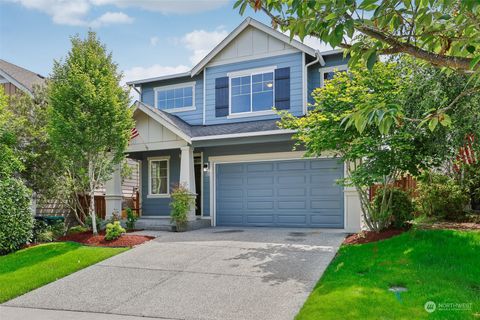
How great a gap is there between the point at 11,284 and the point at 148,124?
711cm

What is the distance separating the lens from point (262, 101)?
13273 mm

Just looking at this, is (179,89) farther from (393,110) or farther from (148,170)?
(393,110)

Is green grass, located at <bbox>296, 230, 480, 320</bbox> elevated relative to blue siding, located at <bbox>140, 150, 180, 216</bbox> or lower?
lower

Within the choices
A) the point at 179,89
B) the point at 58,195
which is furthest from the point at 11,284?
the point at 179,89

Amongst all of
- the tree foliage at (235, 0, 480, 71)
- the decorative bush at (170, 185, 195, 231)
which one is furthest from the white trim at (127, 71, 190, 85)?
the tree foliage at (235, 0, 480, 71)

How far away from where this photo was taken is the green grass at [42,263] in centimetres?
698

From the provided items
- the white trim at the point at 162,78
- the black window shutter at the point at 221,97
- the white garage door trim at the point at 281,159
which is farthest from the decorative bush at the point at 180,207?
the white trim at the point at 162,78

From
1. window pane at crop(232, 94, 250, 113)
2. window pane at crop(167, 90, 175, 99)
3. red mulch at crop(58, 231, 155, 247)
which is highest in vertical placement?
window pane at crop(167, 90, 175, 99)

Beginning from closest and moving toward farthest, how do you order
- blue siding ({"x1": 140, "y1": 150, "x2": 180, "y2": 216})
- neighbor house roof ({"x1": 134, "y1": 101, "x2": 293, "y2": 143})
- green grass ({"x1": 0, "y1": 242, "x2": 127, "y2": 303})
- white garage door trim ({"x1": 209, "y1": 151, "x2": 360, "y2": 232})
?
1. green grass ({"x1": 0, "y1": 242, "x2": 127, "y2": 303})
2. white garage door trim ({"x1": 209, "y1": 151, "x2": 360, "y2": 232})
3. neighbor house roof ({"x1": 134, "y1": 101, "x2": 293, "y2": 143})
4. blue siding ({"x1": 140, "y1": 150, "x2": 180, "y2": 216})

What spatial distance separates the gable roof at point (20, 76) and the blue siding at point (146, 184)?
16.0 feet

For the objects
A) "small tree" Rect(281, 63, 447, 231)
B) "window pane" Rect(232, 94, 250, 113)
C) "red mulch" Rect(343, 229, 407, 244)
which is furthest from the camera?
"window pane" Rect(232, 94, 250, 113)

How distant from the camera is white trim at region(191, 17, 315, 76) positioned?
1273 centimetres

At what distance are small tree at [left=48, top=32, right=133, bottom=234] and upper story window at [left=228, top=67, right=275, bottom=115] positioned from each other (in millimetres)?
4201

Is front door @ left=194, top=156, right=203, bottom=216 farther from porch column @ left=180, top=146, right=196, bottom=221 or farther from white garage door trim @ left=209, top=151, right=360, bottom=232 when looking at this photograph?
porch column @ left=180, top=146, right=196, bottom=221
